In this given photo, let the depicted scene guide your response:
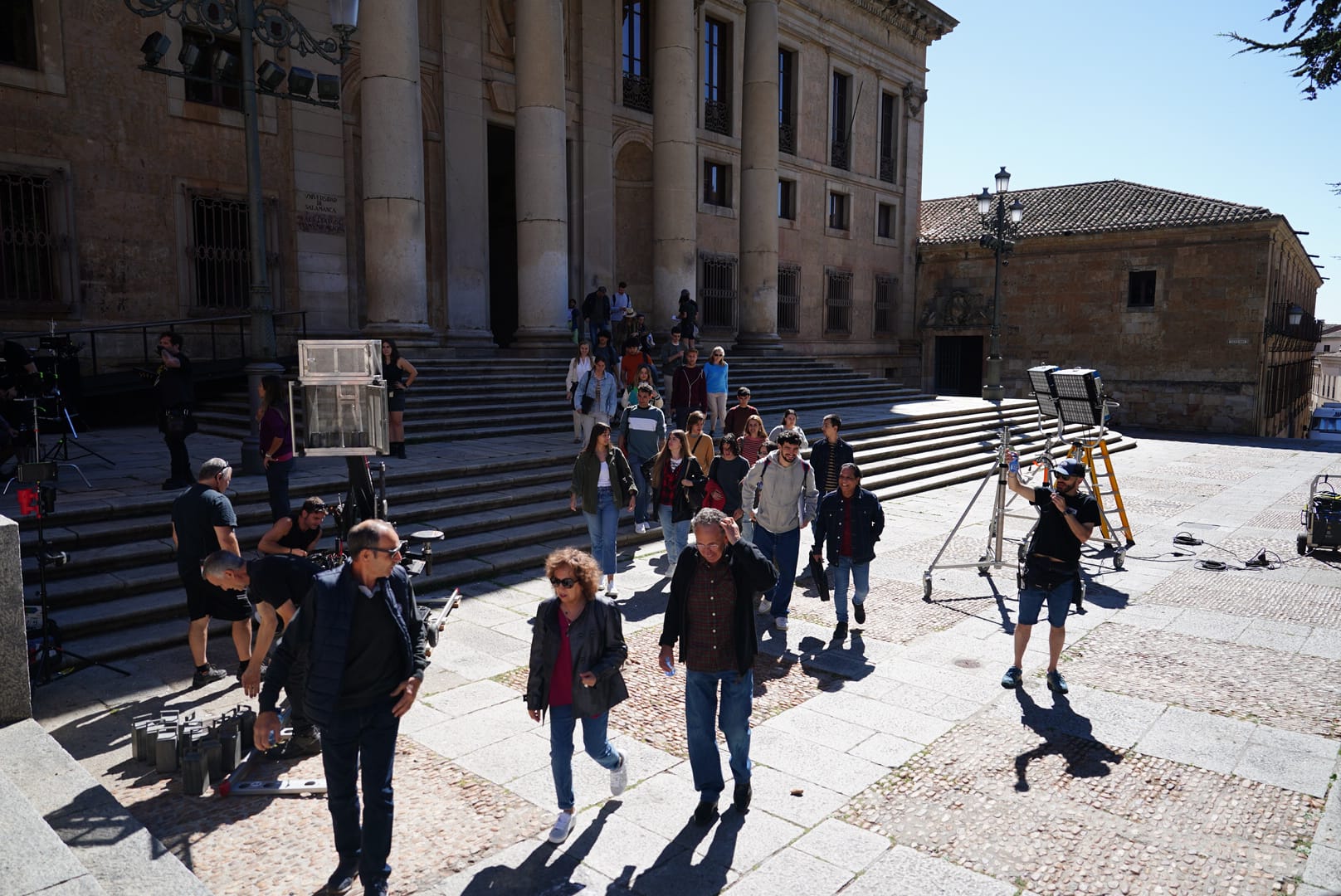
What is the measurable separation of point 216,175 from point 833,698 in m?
14.8

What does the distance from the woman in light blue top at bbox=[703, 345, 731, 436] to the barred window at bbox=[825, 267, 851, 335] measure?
55.8 ft

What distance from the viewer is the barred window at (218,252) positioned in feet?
51.7

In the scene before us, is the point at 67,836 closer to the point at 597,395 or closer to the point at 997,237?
the point at 597,395

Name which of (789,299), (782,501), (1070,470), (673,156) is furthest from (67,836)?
(789,299)

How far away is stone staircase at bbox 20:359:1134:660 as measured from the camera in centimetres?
775

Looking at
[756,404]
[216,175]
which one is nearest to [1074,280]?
[756,404]

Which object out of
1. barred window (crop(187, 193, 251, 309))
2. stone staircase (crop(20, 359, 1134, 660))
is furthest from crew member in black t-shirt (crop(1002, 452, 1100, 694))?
barred window (crop(187, 193, 251, 309))

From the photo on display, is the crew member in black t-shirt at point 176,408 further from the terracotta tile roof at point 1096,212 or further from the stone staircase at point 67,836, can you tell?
the terracotta tile roof at point 1096,212

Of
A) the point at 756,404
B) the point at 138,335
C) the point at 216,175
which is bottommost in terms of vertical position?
the point at 756,404

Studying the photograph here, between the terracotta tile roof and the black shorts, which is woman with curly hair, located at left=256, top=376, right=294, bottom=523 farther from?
the terracotta tile roof

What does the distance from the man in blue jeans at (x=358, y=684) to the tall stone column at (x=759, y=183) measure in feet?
68.0

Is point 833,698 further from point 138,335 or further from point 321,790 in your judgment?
point 138,335

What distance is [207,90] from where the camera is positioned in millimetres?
15930

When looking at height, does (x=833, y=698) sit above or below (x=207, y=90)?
below
